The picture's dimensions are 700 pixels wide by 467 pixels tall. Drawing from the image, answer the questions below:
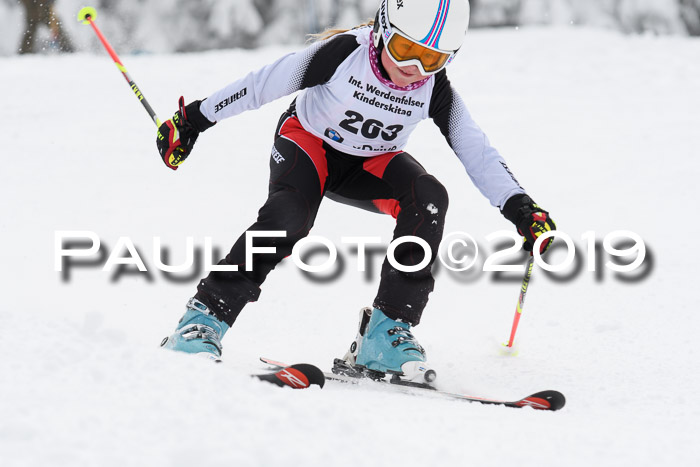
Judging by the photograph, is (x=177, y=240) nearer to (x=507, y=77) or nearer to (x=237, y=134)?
(x=237, y=134)

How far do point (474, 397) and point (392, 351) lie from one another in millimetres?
A: 477

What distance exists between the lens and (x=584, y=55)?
12188mm

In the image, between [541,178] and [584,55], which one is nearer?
[541,178]

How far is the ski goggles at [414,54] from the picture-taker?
3.22 metres

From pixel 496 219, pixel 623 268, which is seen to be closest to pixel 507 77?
pixel 496 219

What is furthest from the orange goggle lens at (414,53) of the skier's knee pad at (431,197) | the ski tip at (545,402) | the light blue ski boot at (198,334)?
the ski tip at (545,402)

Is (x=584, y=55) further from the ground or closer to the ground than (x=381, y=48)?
further from the ground

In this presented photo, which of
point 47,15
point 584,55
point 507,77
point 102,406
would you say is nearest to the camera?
point 102,406

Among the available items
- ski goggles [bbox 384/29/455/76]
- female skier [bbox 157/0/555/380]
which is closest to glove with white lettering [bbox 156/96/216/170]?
female skier [bbox 157/0/555/380]

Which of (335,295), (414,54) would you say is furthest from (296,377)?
(335,295)

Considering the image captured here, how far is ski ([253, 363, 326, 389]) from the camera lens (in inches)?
95.8

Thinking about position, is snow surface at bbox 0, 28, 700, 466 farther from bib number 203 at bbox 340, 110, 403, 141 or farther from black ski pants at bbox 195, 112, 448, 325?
bib number 203 at bbox 340, 110, 403, 141

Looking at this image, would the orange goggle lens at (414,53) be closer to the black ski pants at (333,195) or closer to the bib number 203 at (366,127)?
the bib number 203 at (366,127)

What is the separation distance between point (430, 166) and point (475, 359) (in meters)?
4.13
